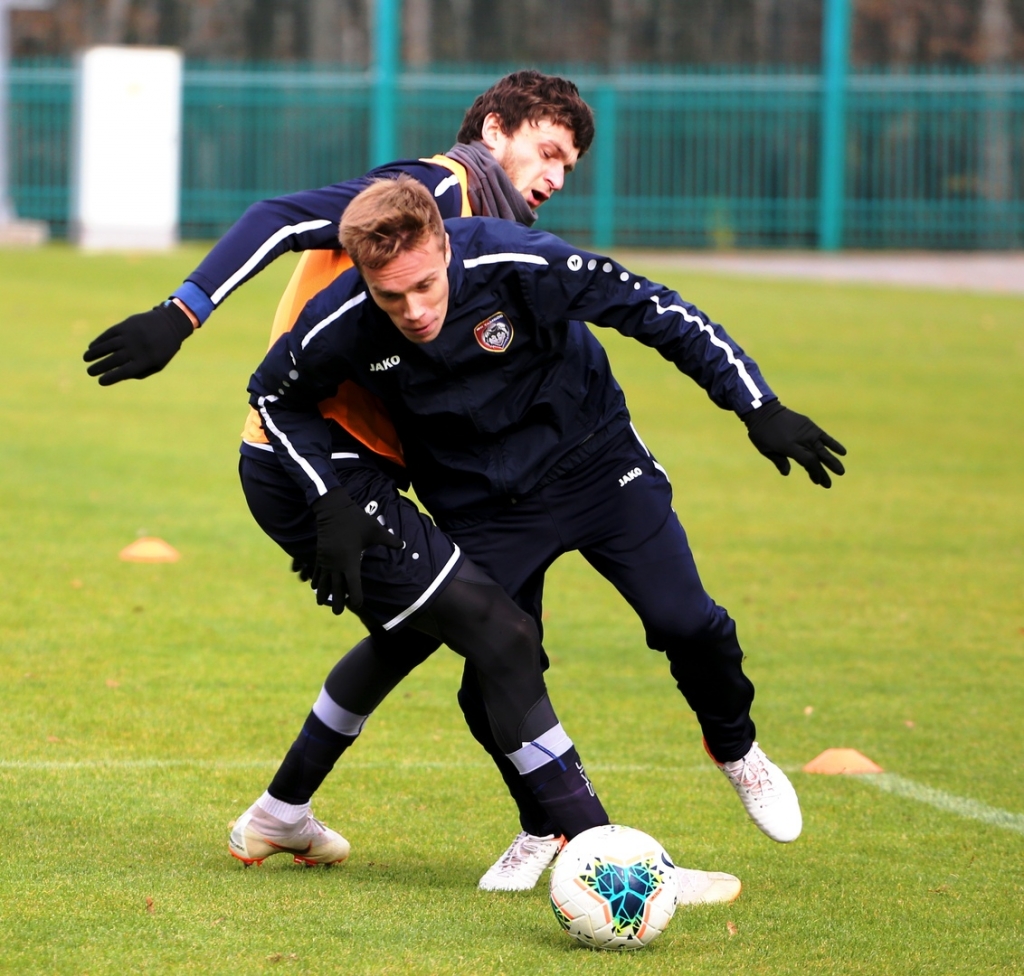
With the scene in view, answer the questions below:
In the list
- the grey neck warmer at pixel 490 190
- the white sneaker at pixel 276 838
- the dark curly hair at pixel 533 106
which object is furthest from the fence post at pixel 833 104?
the white sneaker at pixel 276 838

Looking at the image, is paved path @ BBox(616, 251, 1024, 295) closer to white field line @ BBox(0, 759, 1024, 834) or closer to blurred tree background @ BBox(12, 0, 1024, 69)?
blurred tree background @ BBox(12, 0, 1024, 69)

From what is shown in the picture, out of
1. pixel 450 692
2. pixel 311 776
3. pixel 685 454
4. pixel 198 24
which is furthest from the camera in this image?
pixel 198 24

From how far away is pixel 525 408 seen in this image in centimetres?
458

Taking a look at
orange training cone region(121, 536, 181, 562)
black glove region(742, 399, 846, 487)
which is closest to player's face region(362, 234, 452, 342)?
black glove region(742, 399, 846, 487)

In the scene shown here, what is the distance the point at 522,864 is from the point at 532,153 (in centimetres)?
196

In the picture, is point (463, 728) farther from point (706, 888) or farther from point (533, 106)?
point (533, 106)

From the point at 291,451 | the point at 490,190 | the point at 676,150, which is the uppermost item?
the point at 676,150

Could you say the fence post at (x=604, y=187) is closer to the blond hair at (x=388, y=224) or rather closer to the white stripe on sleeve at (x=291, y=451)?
the white stripe on sleeve at (x=291, y=451)

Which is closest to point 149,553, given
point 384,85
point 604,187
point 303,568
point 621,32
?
point 303,568

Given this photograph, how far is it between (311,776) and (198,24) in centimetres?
3102

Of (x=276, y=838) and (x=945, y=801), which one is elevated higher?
(x=276, y=838)

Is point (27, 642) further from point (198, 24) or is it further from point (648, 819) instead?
point (198, 24)

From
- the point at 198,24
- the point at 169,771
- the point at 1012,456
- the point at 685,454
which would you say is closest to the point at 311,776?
the point at 169,771

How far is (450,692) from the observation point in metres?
7.19
